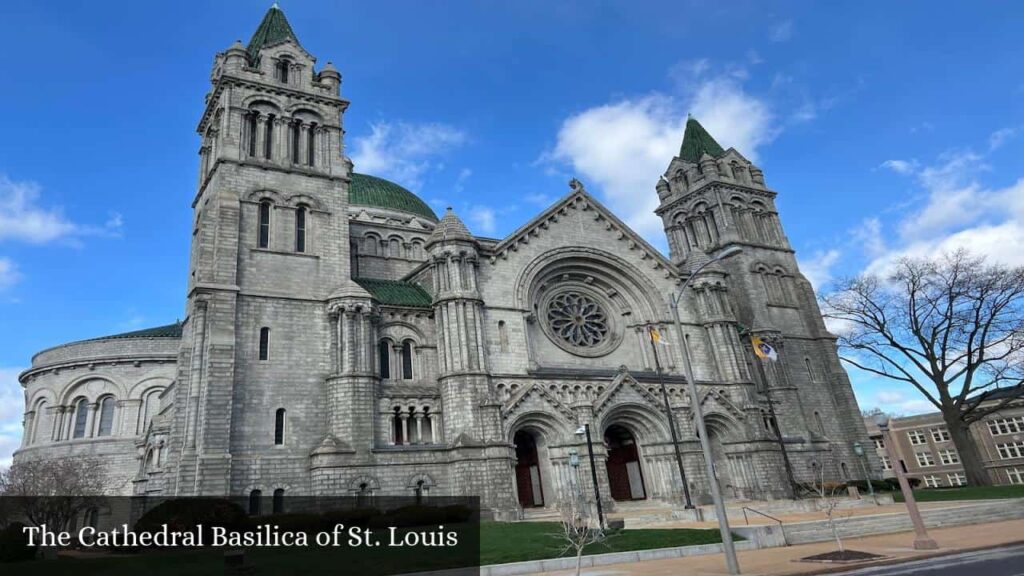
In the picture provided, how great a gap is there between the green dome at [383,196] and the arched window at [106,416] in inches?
936

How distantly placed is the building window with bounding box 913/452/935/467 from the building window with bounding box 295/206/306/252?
260ft

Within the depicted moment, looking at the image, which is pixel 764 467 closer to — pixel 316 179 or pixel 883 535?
pixel 883 535

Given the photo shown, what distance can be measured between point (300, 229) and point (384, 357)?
8737mm

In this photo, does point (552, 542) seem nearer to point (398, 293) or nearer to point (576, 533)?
point (576, 533)

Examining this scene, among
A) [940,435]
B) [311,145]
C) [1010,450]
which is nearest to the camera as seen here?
[311,145]

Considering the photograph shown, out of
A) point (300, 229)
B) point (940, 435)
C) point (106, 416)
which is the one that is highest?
point (300, 229)

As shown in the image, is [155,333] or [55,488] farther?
[155,333]

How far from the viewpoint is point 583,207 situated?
140 ft

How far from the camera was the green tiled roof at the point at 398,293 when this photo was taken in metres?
35.1

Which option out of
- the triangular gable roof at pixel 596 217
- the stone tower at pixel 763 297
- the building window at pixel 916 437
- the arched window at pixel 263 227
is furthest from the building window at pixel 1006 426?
the arched window at pixel 263 227

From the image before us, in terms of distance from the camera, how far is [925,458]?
78375 millimetres

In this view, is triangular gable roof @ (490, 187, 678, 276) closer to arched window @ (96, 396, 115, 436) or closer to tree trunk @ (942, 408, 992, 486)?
tree trunk @ (942, 408, 992, 486)

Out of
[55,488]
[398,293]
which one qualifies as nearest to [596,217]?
[398,293]

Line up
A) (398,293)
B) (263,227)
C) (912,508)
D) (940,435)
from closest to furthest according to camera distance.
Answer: (912,508)
(263,227)
(398,293)
(940,435)
